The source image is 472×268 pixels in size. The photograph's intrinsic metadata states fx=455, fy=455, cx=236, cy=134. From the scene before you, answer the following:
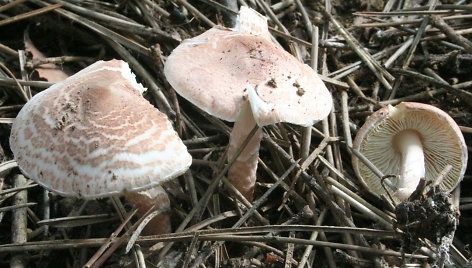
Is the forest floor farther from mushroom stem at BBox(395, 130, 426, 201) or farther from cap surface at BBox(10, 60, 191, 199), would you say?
cap surface at BBox(10, 60, 191, 199)

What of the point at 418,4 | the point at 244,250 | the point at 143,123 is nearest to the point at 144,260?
the point at 244,250

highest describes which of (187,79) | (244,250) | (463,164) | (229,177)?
(187,79)

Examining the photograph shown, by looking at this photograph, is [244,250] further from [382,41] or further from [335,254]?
[382,41]

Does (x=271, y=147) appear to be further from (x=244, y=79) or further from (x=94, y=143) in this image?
(x=94, y=143)

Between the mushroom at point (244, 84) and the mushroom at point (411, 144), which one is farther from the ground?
the mushroom at point (244, 84)

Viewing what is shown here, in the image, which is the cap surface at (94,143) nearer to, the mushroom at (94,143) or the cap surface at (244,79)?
the mushroom at (94,143)

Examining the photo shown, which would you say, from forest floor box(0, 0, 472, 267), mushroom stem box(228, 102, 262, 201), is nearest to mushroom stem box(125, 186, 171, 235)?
forest floor box(0, 0, 472, 267)

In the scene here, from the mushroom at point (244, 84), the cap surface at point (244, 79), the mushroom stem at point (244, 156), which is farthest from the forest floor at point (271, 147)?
the cap surface at point (244, 79)
